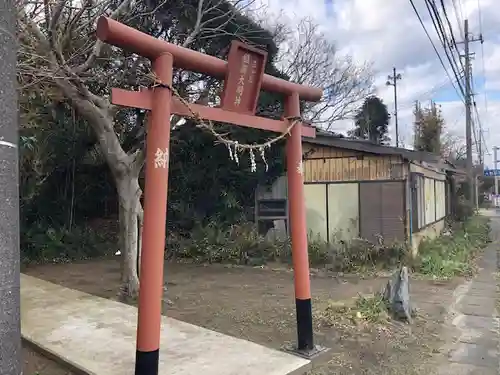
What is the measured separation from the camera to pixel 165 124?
3670mm

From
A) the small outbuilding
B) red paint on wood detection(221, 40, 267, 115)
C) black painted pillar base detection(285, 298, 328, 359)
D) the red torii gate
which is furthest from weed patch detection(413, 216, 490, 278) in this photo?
red paint on wood detection(221, 40, 267, 115)

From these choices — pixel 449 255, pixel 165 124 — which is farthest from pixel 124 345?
pixel 449 255

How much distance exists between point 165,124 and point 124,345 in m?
2.68

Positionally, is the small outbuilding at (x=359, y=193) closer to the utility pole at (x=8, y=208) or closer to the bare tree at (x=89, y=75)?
the bare tree at (x=89, y=75)

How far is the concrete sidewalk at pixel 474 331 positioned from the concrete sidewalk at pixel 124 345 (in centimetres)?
167

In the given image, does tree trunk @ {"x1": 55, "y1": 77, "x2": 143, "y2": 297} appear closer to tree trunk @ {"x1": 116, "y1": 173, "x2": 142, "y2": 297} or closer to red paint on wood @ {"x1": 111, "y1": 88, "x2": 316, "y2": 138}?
tree trunk @ {"x1": 116, "y1": 173, "x2": 142, "y2": 297}

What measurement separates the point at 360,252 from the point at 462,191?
20607mm

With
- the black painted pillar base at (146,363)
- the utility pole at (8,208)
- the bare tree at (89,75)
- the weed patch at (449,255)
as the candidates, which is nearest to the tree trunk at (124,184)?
the bare tree at (89,75)

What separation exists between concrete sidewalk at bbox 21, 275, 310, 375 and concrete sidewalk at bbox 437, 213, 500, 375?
167cm

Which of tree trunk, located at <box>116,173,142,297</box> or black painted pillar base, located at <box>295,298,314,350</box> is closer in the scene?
black painted pillar base, located at <box>295,298,314,350</box>

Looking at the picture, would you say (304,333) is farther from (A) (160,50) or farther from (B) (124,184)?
(B) (124,184)

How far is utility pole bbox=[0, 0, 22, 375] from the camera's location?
1678mm

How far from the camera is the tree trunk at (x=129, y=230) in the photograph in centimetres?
746

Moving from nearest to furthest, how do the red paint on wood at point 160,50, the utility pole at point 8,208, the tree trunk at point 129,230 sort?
the utility pole at point 8,208 < the red paint on wood at point 160,50 < the tree trunk at point 129,230
